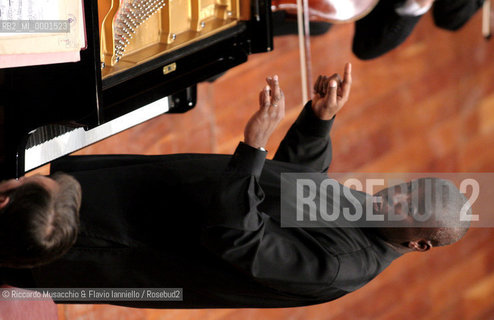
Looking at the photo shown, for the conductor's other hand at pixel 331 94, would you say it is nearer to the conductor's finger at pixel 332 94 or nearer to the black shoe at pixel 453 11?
the conductor's finger at pixel 332 94

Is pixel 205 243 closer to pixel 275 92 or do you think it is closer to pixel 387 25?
pixel 275 92

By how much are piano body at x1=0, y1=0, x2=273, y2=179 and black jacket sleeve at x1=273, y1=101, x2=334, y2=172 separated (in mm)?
272

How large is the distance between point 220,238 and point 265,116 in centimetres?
28

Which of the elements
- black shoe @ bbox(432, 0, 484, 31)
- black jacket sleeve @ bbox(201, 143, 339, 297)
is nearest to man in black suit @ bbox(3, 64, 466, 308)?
black jacket sleeve @ bbox(201, 143, 339, 297)

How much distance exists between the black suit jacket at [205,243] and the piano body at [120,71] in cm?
17

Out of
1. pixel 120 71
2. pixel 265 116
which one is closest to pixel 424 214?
pixel 265 116

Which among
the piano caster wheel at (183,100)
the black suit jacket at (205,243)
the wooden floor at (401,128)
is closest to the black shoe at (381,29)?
the wooden floor at (401,128)

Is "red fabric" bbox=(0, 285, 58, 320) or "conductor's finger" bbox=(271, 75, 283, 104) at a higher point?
"conductor's finger" bbox=(271, 75, 283, 104)

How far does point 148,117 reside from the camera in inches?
75.0

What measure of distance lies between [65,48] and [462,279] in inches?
118

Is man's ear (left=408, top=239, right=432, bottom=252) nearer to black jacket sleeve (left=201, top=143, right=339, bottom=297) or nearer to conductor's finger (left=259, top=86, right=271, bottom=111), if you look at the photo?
black jacket sleeve (left=201, top=143, right=339, bottom=297)

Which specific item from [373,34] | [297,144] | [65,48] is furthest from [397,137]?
[65,48]

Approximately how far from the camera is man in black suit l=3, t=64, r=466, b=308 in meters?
1.41

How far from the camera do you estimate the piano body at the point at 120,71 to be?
1371 mm
